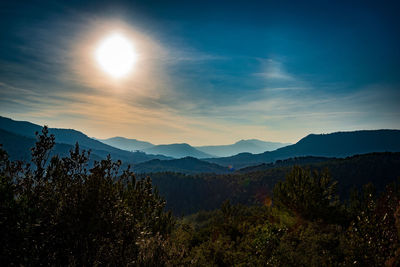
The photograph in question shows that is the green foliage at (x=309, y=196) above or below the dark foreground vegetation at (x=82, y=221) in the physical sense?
below

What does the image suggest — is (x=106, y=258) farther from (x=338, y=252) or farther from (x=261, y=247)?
(x=338, y=252)

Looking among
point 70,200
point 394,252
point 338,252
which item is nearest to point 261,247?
point 338,252

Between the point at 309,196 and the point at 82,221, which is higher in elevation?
the point at 82,221

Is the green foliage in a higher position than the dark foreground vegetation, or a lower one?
lower

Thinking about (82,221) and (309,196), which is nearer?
(82,221)

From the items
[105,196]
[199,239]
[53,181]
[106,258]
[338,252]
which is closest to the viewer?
[106,258]

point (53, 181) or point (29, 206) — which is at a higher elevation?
point (53, 181)

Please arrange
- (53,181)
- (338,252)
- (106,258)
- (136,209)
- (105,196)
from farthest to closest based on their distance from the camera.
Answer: (338,252)
(136,209)
(53,181)
(105,196)
(106,258)

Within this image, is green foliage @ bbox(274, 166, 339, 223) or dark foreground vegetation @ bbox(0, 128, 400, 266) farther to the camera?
green foliage @ bbox(274, 166, 339, 223)

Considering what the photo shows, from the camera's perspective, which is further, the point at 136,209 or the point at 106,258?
the point at 136,209

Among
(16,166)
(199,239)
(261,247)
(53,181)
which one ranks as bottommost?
(199,239)

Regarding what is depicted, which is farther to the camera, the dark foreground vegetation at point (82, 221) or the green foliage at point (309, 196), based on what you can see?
the green foliage at point (309, 196)

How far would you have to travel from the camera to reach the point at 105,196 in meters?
4.56

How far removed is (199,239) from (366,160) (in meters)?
152
